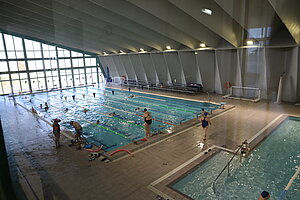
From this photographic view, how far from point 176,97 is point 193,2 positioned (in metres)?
7.75

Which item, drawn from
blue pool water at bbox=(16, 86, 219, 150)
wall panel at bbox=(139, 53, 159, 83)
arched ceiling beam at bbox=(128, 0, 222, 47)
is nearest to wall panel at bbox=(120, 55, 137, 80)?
wall panel at bbox=(139, 53, 159, 83)

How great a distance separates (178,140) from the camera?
7363mm

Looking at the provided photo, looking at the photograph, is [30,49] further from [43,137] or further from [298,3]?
[298,3]

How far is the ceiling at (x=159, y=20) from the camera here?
3093mm

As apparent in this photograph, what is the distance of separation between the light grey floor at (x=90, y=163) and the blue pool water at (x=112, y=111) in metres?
1.24

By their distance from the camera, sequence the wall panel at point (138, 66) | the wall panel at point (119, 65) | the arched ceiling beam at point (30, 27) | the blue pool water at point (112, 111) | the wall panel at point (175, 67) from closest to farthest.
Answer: the arched ceiling beam at point (30, 27) < the blue pool water at point (112, 111) < the wall panel at point (175, 67) < the wall panel at point (138, 66) < the wall panel at point (119, 65)

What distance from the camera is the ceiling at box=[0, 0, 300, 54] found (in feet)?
10.1

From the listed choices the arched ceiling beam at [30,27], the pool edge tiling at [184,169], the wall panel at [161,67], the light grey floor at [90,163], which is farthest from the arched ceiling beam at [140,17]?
the pool edge tiling at [184,169]

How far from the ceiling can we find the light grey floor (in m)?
1.81

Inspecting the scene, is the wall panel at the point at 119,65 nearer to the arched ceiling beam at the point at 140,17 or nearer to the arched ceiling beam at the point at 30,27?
the arched ceiling beam at the point at 140,17

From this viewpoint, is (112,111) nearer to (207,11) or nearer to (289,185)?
(207,11)

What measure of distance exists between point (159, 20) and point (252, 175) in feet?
30.3

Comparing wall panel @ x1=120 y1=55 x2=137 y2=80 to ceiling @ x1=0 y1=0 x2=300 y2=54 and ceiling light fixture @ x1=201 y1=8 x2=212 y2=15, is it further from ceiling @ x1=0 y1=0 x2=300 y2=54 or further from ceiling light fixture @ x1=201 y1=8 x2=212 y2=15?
ceiling light fixture @ x1=201 y1=8 x2=212 y2=15

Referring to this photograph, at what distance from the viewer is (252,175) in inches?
188
